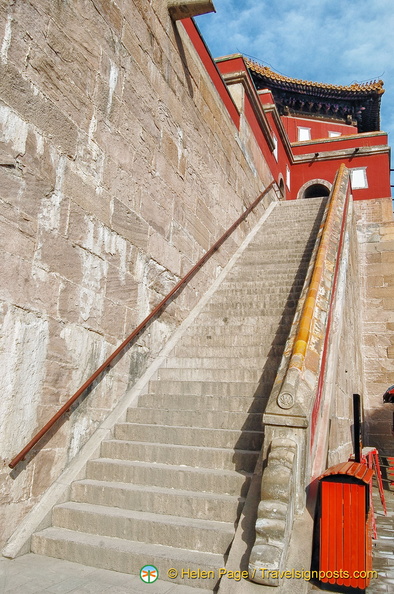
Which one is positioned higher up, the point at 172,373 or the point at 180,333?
the point at 180,333

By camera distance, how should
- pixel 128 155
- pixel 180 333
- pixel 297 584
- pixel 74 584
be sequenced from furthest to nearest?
pixel 180 333, pixel 128 155, pixel 74 584, pixel 297 584

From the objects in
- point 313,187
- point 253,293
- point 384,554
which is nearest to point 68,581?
point 384,554

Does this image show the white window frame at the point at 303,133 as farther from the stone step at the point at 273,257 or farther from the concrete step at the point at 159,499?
the concrete step at the point at 159,499

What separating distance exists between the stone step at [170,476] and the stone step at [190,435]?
26cm

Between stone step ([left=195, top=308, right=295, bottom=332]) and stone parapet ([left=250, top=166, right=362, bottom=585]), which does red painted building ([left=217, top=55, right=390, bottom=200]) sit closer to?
stone step ([left=195, top=308, right=295, bottom=332])

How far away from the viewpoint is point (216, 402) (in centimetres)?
425

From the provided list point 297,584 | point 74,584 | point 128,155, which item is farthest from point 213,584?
point 128,155

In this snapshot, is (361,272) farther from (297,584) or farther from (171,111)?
(297,584)

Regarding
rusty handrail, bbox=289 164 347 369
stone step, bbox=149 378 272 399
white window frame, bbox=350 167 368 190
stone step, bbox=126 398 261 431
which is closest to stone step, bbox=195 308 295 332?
rusty handrail, bbox=289 164 347 369

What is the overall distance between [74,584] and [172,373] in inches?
100

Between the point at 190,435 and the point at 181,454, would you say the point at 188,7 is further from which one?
the point at 181,454

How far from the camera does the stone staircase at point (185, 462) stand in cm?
293

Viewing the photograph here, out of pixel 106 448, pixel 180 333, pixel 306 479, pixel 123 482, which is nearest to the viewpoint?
pixel 306 479

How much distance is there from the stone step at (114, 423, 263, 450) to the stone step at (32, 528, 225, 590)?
3.16 feet
